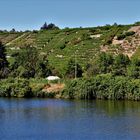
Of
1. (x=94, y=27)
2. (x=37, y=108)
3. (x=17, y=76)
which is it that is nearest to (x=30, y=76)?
(x=17, y=76)

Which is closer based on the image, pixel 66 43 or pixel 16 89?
pixel 16 89

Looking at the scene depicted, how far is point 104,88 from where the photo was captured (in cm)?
11612

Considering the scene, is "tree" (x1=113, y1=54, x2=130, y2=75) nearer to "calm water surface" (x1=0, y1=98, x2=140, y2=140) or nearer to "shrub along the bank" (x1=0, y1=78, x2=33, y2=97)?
"shrub along the bank" (x1=0, y1=78, x2=33, y2=97)

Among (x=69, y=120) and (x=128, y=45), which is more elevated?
(x=128, y=45)

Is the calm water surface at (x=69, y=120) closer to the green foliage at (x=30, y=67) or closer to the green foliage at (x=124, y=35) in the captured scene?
the green foliage at (x=30, y=67)

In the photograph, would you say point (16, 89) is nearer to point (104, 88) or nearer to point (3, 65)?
point (104, 88)

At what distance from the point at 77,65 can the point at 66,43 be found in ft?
118

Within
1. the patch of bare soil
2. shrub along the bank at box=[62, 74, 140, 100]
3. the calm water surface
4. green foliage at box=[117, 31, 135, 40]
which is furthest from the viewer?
green foliage at box=[117, 31, 135, 40]

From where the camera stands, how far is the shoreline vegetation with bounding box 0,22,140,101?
117m

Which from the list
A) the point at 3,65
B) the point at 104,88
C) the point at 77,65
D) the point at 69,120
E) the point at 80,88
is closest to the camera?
the point at 69,120

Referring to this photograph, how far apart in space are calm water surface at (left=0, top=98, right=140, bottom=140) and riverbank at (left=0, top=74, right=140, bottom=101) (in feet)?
20.7

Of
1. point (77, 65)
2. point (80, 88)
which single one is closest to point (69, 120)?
point (80, 88)

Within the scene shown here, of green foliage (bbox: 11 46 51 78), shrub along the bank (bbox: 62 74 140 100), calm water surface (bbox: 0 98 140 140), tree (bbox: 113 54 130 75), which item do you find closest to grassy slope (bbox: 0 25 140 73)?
green foliage (bbox: 11 46 51 78)

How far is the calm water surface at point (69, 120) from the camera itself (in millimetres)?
65938
